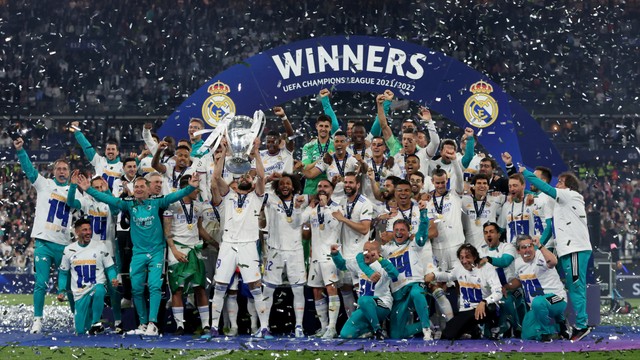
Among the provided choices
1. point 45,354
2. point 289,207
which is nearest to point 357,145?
point 289,207

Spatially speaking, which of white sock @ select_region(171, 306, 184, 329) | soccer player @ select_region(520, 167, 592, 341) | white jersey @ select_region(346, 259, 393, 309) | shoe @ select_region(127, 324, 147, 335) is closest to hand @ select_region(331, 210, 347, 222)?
white jersey @ select_region(346, 259, 393, 309)

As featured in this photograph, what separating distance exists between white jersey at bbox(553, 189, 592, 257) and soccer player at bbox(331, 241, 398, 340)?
68.9 inches

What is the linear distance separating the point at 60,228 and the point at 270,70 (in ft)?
12.1

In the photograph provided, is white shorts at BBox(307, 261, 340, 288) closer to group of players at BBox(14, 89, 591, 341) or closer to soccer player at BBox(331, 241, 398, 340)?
group of players at BBox(14, 89, 591, 341)

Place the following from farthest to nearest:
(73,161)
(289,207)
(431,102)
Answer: (73,161), (431,102), (289,207)

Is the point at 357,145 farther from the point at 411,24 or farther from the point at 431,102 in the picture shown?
the point at 411,24

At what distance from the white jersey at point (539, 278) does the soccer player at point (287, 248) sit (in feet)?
7.24

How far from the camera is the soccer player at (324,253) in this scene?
10.8 m

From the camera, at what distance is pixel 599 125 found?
26203 mm

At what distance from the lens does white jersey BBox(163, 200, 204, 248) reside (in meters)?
11.0

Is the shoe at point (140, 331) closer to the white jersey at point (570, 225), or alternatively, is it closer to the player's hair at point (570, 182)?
the white jersey at point (570, 225)

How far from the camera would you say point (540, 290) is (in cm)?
1042

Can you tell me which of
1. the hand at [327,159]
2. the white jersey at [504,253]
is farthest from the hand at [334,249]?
the white jersey at [504,253]

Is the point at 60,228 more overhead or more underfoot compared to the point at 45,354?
more overhead
